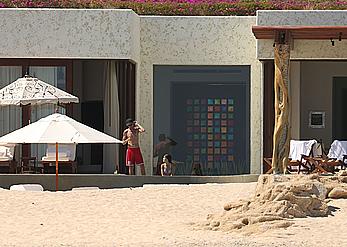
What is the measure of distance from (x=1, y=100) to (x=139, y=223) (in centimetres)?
660

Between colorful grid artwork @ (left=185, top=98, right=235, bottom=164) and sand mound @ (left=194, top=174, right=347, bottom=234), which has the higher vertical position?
colorful grid artwork @ (left=185, top=98, right=235, bottom=164)

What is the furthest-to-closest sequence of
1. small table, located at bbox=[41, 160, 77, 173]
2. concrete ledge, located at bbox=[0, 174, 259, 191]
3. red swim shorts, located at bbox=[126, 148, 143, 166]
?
small table, located at bbox=[41, 160, 77, 173], red swim shorts, located at bbox=[126, 148, 143, 166], concrete ledge, located at bbox=[0, 174, 259, 191]

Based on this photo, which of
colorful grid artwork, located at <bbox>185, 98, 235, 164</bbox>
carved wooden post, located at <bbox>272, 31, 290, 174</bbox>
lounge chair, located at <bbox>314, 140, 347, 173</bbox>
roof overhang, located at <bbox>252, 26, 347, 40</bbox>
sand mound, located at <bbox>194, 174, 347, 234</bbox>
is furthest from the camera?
colorful grid artwork, located at <bbox>185, 98, 235, 164</bbox>

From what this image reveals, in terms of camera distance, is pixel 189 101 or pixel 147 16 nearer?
pixel 147 16

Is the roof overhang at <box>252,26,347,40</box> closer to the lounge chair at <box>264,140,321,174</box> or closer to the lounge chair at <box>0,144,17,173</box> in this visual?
the lounge chair at <box>264,140,321,174</box>

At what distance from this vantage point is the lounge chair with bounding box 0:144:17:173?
2022cm

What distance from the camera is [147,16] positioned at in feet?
72.8

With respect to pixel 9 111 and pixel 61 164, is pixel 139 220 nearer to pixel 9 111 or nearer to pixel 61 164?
pixel 61 164

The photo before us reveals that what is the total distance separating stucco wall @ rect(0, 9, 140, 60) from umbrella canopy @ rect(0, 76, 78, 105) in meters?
1.13

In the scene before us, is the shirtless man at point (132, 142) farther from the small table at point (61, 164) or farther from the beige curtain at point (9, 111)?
the beige curtain at point (9, 111)

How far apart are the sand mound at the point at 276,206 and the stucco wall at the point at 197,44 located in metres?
7.23

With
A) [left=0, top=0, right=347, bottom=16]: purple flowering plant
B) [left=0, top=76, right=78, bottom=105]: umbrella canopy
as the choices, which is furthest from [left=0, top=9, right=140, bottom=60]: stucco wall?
[left=0, top=0, right=347, bottom=16]: purple flowering plant

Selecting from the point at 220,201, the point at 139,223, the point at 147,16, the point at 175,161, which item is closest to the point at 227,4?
the point at 147,16

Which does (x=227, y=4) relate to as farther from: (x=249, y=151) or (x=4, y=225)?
(x=4, y=225)
